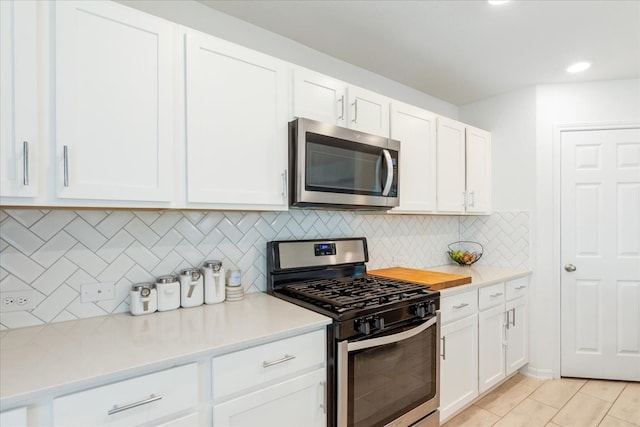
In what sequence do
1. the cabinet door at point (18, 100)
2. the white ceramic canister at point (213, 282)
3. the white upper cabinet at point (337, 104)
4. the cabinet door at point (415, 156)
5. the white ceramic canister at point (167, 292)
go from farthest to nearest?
the cabinet door at point (415, 156), the white upper cabinet at point (337, 104), the white ceramic canister at point (213, 282), the white ceramic canister at point (167, 292), the cabinet door at point (18, 100)

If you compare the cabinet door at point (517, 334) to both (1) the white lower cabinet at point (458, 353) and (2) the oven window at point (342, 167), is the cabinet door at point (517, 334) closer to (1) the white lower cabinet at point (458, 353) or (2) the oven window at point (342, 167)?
(1) the white lower cabinet at point (458, 353)

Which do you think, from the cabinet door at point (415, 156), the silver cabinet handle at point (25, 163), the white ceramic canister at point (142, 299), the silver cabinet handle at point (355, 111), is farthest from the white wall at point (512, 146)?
the silver cabinet handle at point (25, 163)

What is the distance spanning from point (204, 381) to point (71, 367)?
40cm

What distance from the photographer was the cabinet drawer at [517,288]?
8.87 feet

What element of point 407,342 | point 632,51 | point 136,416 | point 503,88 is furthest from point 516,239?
point 136,416

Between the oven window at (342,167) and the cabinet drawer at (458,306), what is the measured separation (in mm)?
848

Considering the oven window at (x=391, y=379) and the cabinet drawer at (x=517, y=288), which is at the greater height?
the cabinet drawer at (x=517, y=288)

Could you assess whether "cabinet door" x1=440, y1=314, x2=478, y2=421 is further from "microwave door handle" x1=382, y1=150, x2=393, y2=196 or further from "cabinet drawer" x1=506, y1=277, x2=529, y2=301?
"microwave door handle" x1=382, y1=150, x2=393, y2=196

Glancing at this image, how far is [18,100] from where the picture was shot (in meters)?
1.07

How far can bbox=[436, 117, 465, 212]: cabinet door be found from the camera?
2.63 meters

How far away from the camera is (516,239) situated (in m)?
3.04

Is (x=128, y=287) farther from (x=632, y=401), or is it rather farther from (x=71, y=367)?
(x=632, y=401)

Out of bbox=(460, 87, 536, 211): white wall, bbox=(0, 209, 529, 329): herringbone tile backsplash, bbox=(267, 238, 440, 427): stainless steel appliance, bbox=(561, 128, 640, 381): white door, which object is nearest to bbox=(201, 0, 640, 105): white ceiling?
bbox=(460, 87, 536, 211): white wall

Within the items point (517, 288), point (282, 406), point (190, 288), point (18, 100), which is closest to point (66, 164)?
point (18, 100)
